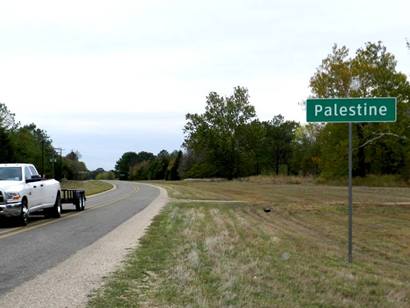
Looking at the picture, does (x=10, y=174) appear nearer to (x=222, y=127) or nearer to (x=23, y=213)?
(x=23, y=213)

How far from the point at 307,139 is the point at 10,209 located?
348ft

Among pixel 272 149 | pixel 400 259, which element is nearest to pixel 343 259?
pixel 400 259

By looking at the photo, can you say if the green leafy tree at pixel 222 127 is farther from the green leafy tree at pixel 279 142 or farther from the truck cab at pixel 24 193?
the truck cab at pixel 24 193

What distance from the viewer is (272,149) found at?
124875mm

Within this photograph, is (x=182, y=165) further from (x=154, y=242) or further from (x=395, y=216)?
(x=154, y=242)

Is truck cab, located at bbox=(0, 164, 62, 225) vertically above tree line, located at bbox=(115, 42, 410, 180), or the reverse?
tree line, located at bbox=(115, 42, 410, 180)

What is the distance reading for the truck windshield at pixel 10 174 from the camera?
18.2 meters

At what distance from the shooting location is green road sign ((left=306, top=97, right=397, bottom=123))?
1061 centimetres

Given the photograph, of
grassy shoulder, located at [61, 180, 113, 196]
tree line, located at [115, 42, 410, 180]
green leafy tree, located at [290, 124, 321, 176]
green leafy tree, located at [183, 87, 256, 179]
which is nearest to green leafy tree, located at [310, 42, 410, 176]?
tree line, located at [115, 42, 410, 180]

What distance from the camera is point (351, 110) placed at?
10.7 m

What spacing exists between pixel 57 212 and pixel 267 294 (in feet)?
48.2

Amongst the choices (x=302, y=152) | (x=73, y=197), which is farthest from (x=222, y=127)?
(x=73, y=197)

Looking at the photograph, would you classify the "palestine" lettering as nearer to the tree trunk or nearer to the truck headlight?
the truck headlight

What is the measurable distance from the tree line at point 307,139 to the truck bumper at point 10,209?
37045 mm
